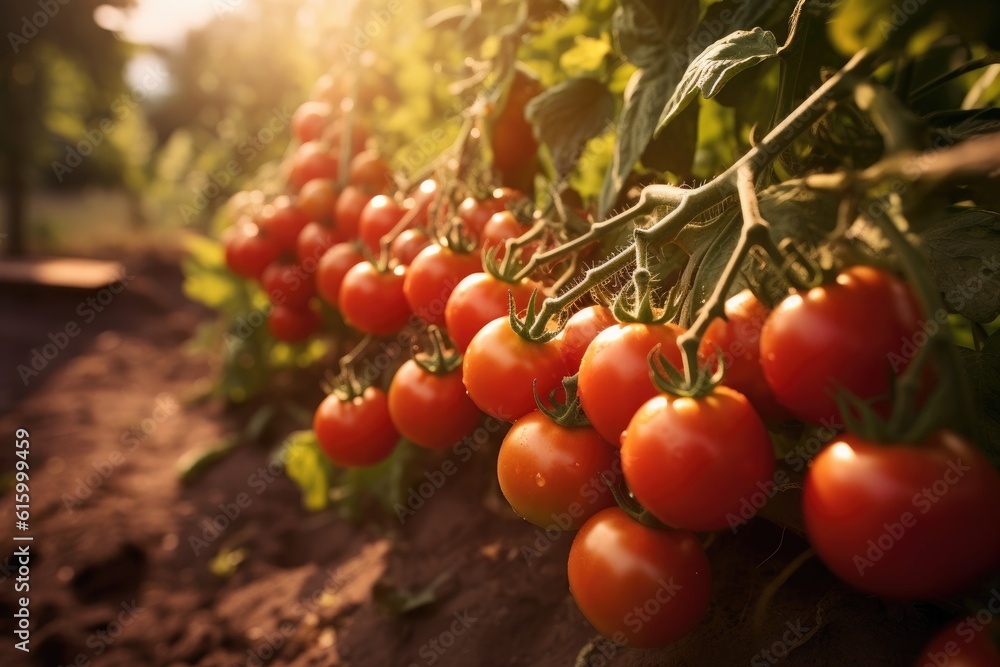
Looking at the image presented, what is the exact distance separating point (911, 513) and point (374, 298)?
1.02m

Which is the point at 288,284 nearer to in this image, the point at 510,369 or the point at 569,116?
the point at 569,116

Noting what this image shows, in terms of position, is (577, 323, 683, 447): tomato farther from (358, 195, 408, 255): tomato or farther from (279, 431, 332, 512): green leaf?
(279, 431, 332, 512): green leaf

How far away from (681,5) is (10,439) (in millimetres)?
3698

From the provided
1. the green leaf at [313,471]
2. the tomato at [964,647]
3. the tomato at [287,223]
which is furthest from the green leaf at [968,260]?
the tomato at [287,223]

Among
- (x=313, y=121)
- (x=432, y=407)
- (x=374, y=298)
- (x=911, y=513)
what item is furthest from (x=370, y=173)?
(x=911, y=513)

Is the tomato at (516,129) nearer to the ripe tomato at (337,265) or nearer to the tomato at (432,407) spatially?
the ripe tomato at (337,265)

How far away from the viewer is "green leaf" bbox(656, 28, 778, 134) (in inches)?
30.6

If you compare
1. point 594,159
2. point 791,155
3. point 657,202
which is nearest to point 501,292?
point 657,202

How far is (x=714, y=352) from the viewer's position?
69cm

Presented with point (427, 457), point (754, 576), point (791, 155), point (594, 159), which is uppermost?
point (594, 159)

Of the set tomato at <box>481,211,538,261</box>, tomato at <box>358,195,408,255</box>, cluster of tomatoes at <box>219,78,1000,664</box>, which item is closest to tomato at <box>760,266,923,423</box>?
cluster of tomatoes at <box>219,78,1000,664</box>

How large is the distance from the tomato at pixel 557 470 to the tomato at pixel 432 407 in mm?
295

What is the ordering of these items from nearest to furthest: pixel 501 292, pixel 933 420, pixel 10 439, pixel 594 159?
pixel 933 420
pixel 501 292
pixel 594 159
pixel 10 439

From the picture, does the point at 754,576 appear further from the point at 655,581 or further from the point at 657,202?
the point at 657,202
